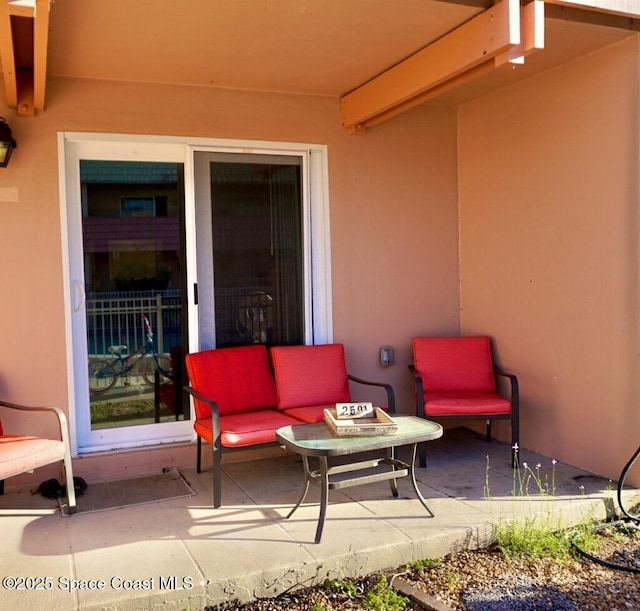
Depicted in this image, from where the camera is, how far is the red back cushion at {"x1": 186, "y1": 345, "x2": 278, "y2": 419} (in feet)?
13.6

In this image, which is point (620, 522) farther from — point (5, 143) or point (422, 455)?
point (5, 143)

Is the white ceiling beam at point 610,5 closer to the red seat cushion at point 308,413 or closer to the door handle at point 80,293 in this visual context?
the red seat cushion at point 308,413

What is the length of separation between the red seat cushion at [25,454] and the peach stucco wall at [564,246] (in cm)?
303

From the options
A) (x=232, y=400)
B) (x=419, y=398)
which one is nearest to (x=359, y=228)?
(x=419, y=398)

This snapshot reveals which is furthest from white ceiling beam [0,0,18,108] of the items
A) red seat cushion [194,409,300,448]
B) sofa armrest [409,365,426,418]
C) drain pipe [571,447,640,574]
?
drain pipe [571,447,640,574]

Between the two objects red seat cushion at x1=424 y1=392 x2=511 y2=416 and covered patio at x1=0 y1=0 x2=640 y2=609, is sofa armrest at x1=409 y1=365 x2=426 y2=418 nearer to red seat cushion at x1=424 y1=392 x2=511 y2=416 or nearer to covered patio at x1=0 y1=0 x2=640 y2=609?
red seat cushion at x1=424 y1=392 x2=511 y2=416

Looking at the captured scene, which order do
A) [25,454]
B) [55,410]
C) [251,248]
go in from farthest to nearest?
1. [251,248]
2. [55,410]
3. [25,454]

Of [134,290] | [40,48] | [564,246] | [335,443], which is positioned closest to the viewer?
[40,48]

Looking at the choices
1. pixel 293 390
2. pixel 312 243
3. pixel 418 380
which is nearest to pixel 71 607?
pixel 293 390

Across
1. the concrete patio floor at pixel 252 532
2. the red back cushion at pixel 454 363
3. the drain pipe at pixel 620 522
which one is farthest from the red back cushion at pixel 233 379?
the drain pipe at pixel 620 522

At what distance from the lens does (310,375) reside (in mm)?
4438

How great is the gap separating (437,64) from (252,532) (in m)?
2.66

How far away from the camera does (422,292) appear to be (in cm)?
508

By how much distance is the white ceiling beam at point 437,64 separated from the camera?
3.15m
